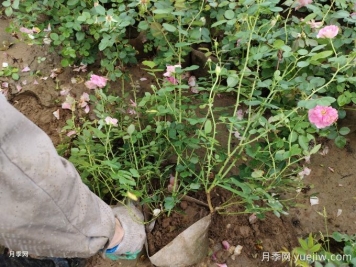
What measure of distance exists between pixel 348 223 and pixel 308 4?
1067 mm

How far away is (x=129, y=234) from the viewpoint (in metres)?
1.53

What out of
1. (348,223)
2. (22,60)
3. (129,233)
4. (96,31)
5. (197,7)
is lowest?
(348,223)

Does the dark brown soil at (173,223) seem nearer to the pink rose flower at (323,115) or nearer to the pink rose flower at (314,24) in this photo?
the pink rose flower at (323,115)

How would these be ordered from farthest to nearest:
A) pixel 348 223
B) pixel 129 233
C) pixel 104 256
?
pixel 348 223, pixel 104 256, pixel 129 233

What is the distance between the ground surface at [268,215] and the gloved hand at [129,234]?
147 mm

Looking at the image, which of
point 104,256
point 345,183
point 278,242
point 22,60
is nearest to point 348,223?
point 345,183

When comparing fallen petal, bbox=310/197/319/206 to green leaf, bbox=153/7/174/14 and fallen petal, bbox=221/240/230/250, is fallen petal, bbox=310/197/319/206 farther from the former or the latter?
green leaf, bbox=153/7/174/14

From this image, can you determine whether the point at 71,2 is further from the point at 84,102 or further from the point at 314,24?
the point at 314,24

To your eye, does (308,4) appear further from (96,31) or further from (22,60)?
(22,60)

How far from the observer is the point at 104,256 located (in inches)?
66.1

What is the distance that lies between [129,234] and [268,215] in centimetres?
70

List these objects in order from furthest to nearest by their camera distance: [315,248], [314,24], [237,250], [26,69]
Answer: [26,69] < [237,250] < [314,24] < [315,248]

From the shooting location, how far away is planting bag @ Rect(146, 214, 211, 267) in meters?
1.61

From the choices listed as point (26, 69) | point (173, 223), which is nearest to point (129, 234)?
point (173, 223)
